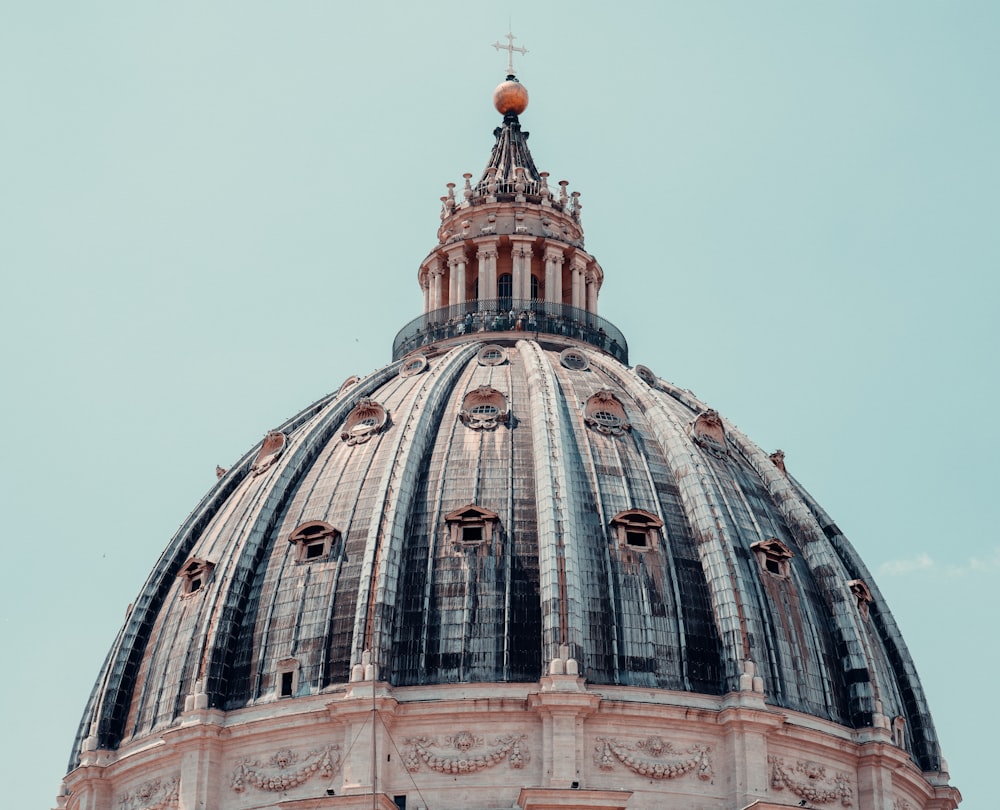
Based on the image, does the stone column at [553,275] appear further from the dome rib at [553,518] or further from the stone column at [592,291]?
the dome rib at [553,518]

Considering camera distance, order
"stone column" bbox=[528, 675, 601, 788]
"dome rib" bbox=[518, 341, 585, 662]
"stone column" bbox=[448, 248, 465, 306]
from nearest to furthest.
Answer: "stone column" bbox=[528, 675, 601, 788]
"dome rib" bbox=[518, 341, 585, 662]
"stone column" bbox=[448, 248, 465, 306]

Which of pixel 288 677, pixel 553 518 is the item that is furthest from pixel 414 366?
pixel 288 677

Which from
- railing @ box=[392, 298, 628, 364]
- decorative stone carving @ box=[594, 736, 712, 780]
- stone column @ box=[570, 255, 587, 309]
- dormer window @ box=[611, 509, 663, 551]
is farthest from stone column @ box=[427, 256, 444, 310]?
decorative stone carving @ box=[594, 736, 712, 780]

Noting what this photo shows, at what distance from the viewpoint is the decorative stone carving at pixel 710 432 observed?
63.4m

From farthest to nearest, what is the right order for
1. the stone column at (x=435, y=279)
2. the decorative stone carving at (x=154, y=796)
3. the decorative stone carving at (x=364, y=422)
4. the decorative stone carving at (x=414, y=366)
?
the stone column at (x=435, y=279) < the decorative stone carving at (x=414, y=366) < the decorative stone carving at (x=364, y=422) < the decorative stone carving at (x=154, y=796)

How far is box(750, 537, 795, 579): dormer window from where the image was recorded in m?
59.1

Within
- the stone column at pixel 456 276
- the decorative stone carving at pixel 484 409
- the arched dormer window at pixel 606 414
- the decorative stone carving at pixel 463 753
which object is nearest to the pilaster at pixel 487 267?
the stone column at pixel 456 276

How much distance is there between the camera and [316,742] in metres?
53.8

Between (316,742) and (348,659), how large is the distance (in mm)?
2426

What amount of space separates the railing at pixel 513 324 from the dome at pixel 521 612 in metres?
2.63

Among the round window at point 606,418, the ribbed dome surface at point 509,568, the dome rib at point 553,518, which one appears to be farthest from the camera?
the round window at point 606,418

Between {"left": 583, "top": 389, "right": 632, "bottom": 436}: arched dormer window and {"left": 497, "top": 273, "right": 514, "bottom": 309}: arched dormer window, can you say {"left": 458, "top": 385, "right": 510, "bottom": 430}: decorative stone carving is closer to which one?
{"left": 583, "top": 389, "right": 632, "bottom": 436}: arched dormer window

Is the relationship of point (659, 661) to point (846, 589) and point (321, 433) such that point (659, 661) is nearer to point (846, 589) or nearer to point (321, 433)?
point (846, 589)

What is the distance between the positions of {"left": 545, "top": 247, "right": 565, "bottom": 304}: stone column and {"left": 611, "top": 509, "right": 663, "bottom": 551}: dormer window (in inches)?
594
